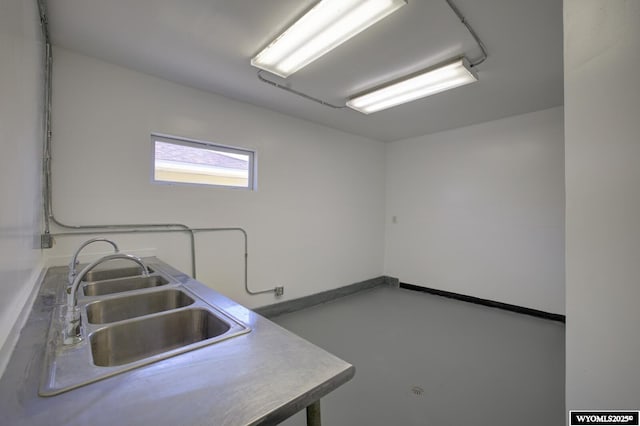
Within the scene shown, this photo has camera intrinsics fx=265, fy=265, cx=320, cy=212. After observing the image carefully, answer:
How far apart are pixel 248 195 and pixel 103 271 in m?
1.54

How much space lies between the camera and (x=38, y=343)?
865 mm

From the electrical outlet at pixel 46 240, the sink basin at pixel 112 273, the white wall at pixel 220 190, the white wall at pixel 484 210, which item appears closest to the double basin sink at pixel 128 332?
the sink basin at pixel 112 273

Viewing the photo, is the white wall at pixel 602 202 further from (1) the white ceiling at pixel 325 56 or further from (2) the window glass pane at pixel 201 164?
(2) the window glass pane at pixel 201 164

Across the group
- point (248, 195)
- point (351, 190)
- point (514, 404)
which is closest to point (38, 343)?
point (248, 195)

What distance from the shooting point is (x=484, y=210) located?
12.5 ft

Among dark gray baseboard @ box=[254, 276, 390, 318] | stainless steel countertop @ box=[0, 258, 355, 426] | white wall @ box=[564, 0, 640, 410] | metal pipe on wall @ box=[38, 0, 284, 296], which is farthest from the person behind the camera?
dark gray baseboard @ box=[254, 276, 390, 318]

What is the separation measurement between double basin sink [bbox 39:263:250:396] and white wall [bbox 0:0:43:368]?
0.15 m

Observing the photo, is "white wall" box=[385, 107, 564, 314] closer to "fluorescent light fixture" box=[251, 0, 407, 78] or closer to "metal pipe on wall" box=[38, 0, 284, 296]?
"fluorescent light fixture" box=[251, 0, 407, 78]

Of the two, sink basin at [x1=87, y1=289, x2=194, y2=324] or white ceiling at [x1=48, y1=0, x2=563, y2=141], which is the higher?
white ceiling at [x1=48, y1=0, x2=563, y2=141]

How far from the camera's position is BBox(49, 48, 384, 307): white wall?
2158 millimetres

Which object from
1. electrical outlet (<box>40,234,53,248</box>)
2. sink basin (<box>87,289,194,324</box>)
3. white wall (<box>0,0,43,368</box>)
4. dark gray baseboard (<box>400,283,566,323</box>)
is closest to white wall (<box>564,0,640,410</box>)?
sink basin (<box>87,289,194,324</box>)

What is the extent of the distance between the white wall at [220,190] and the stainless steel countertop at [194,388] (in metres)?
1.70

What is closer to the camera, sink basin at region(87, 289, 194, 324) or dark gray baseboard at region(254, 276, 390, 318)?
sink basin at region(87, 289, 194, 324)

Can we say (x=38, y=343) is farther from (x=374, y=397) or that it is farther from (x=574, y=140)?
(x=574, y=140)
